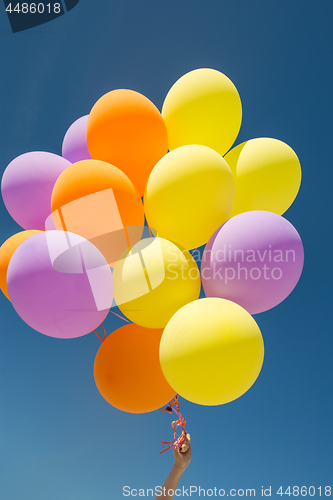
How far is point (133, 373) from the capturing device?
1.71 metres

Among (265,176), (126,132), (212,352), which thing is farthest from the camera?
(265,176)

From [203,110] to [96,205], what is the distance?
959 millimetres

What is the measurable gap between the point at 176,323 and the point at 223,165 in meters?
0.88

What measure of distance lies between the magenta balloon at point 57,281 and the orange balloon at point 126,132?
666 millimetres

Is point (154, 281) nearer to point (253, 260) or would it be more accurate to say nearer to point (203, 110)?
point (253, 260)

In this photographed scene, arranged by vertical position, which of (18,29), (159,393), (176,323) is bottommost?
(159,393)

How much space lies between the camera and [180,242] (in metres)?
1.76

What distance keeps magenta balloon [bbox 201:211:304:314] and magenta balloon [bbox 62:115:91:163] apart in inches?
49.8

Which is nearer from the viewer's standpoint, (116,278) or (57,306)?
(57,306)

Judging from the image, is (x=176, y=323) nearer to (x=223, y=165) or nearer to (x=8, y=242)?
(x=223, y=165)

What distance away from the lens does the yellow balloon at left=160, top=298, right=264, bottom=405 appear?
1269 millimetres

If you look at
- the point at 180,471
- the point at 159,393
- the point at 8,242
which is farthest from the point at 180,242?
the point at 180,471
